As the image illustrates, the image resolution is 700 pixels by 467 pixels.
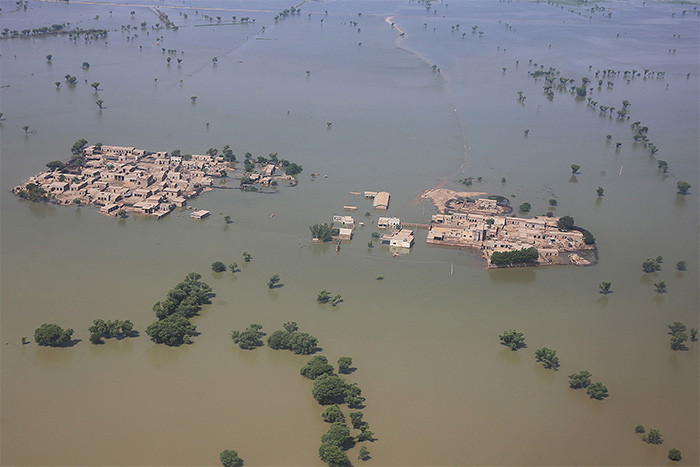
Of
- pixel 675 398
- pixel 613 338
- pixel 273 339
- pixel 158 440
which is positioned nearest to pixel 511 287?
pixel 613 338

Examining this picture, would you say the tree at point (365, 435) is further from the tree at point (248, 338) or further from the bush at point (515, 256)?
the bush at point (515, 256)

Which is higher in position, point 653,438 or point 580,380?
point 580,380

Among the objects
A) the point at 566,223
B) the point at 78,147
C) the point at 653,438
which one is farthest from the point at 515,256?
the point at 78,147

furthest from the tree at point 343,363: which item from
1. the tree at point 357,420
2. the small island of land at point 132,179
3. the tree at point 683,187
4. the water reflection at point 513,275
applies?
the tree at point 683,187

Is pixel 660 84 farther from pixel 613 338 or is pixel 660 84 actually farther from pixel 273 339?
pixel 273 339

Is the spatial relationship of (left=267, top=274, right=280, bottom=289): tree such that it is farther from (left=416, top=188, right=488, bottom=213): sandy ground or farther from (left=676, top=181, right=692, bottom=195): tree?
(left=676, top=181, right=692, bottom=195): tree

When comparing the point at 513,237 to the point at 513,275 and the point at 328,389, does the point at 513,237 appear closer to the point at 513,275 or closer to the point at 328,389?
the point at 513,275
